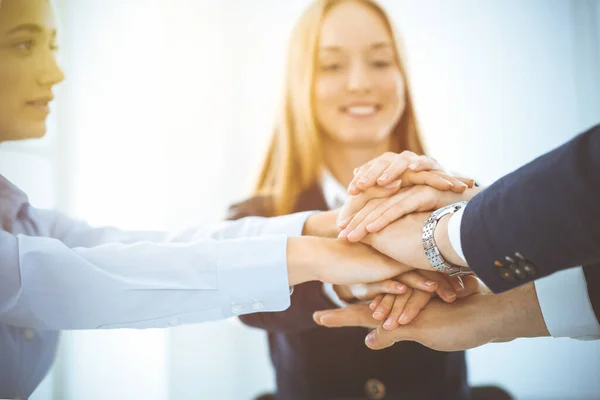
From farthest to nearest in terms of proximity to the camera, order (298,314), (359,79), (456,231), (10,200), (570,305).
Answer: (359,79)
(298,314)
(10,200)
(570,305)
(456,231)

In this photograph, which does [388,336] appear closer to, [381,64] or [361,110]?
Answer: [361,110]

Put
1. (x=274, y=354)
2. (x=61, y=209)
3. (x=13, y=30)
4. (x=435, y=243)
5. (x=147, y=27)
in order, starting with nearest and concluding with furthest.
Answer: (x=435, y=243) → (x=13, y=30) → (x=61, y=209) → (x=274, y=354) → (x=147, y=27)

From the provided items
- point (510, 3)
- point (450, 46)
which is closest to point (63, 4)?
point (450, 46)

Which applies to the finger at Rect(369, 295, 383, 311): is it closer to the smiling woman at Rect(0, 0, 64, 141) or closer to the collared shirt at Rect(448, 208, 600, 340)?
the collared shirt at Rect(448, 208, 600, 340)

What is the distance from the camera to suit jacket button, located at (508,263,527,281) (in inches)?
Answer: 31.4

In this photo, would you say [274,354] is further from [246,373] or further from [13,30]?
[13,30]

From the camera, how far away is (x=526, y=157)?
4.85 ft

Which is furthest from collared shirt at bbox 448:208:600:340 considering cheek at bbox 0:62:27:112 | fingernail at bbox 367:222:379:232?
cheek at bbox 0:62:27:112

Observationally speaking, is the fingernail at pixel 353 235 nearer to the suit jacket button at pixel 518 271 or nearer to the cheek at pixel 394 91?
the suit jacket button at pixel 518 271

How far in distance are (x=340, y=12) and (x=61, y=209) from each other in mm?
1016

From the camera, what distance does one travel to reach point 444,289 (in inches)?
43.4

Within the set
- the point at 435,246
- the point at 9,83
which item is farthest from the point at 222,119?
the point at 435,246

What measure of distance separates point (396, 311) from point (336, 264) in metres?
0.16

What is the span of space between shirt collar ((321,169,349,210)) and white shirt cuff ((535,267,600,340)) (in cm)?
63
